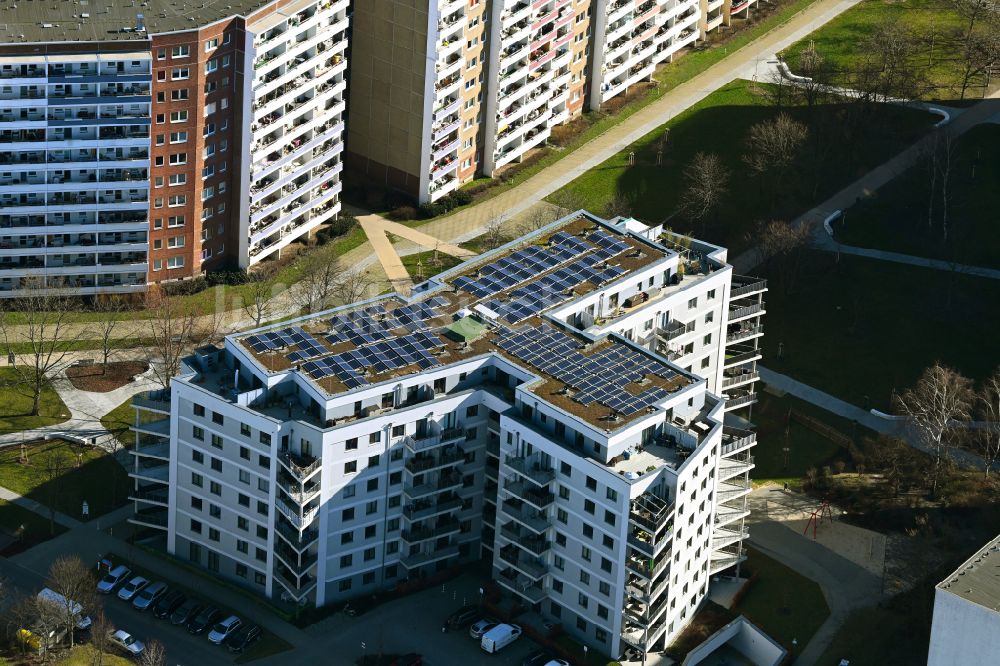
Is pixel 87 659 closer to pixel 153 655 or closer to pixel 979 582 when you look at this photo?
pixel 153 655

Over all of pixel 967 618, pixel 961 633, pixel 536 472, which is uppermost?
pixel 536 472

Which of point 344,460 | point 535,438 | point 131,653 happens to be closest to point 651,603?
point 535,438

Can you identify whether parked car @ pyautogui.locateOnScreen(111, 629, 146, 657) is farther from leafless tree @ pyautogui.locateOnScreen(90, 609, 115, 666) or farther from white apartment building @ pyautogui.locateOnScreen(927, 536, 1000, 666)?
white apartment building @ pyautogui.locateOnScreen(927, 536, 1000, 666)

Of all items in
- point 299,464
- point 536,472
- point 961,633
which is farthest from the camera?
point 536,472

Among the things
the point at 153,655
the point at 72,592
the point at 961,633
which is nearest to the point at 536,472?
the point at 153,655

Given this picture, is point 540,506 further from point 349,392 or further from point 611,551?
point 349,392

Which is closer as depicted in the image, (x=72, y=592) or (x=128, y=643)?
(x=128, y=643)
